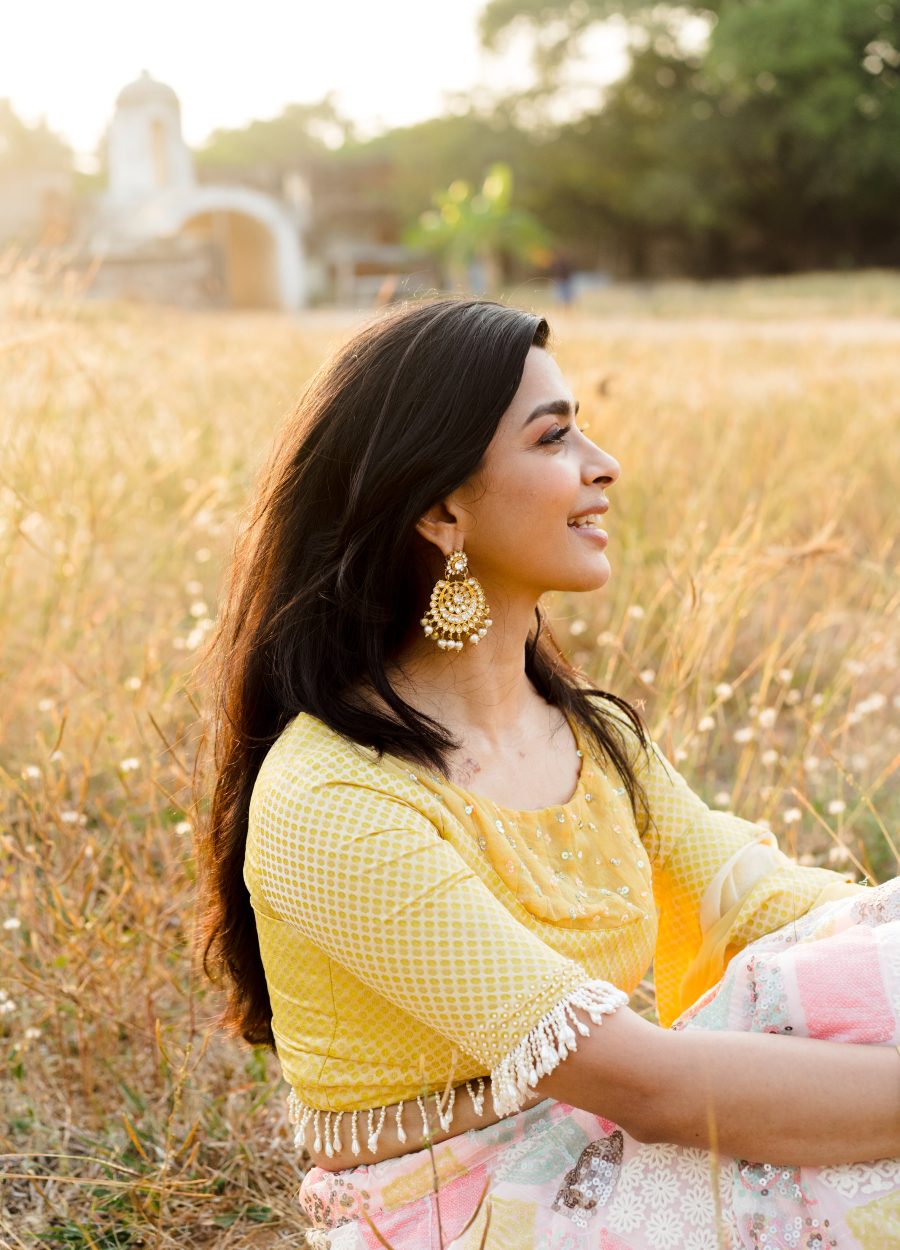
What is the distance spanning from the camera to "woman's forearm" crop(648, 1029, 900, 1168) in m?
1.18

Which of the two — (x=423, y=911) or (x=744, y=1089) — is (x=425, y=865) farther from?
(x=744, y=1089)

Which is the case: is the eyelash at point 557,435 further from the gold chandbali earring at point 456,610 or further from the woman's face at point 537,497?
the gold chandbali earring at point 456,610

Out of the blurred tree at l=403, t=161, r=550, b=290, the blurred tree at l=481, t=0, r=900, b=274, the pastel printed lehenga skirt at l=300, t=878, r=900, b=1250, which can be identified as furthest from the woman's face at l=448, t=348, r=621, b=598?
the blurred tree at l=481, t=0, r=900, b=274

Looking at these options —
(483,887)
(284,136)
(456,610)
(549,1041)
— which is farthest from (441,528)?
(284,136)

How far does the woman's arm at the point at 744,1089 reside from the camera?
1.18 m

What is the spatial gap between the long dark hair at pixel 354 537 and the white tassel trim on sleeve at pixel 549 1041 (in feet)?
1.05

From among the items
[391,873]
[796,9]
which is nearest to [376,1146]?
[391,873]

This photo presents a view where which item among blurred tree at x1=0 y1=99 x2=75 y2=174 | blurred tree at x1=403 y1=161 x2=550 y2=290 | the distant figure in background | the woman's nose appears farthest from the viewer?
blurred tree at x1=0 y1=99 x2=75 y2=174

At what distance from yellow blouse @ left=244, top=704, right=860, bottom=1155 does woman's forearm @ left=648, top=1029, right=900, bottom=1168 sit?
0.31 feet

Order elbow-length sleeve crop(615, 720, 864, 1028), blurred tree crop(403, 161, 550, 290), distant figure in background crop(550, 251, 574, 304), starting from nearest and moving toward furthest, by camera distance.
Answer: elbow-length sleeve crop(615, 720, 864, 1028) < distant figure in background crop(550, 251, 574, 304) < blurred tree crop(403, 161, 550, 290)

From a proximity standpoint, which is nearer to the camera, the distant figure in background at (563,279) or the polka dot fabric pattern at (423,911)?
the polka dot fabric pattern at (423,911)

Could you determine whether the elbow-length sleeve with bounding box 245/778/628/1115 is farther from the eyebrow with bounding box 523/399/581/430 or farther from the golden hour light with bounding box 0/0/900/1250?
the eyebrow with bounding box 523/399/581/430

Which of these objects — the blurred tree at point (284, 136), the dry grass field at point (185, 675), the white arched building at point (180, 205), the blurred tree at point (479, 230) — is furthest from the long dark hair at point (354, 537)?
the blurred tree at point (284, 136)

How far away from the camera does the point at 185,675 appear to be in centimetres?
273
